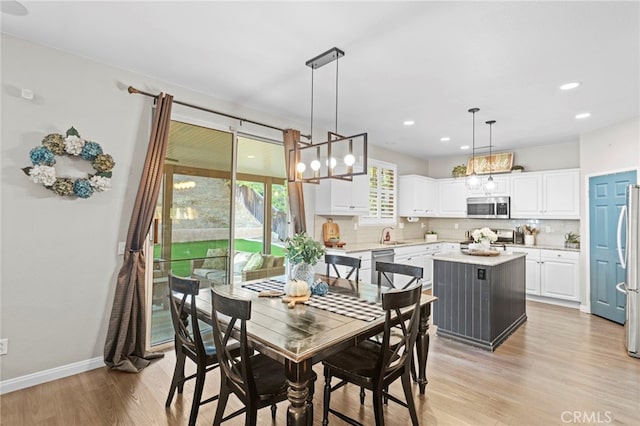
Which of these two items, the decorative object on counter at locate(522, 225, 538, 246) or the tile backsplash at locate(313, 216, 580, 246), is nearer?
the tile backsplash at locate(313, 216, 580, 246)

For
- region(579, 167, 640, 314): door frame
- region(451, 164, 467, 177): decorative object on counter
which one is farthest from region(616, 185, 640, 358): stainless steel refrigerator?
region(451, 164, 467, 177): decorative object on counter

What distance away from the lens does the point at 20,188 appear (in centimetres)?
269

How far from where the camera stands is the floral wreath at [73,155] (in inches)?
105

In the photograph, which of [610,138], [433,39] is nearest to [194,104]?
[433,39]

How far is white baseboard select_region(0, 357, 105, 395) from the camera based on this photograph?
2.63 m

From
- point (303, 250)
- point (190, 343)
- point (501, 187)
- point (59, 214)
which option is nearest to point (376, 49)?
point (303, 250)

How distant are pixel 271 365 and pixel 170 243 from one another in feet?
6.92

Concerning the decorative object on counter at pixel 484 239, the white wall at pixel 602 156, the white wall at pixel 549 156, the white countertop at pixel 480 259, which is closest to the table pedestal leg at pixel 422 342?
the white countertop at pixel 480 259

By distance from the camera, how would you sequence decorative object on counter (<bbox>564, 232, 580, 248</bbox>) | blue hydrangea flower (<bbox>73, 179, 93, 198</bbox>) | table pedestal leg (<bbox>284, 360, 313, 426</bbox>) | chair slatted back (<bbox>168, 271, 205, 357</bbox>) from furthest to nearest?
decorative object on counter (<bbox>564, 232, 580, 248</bbox>)
blue hydrangea flower (<bbox>73, 179, 93, 198</bbox>)
chair slatted back (<bbox>168, 271, 205, 357</bbox>)
table pedestal leg (<bbox>284, 360, 313, 426</bbox>)

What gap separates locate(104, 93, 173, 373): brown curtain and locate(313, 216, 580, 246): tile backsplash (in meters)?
2.46

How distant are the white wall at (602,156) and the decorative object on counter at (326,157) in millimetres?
3609

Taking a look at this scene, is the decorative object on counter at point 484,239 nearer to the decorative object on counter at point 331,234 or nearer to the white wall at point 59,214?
the decorative object on counter at point 331,234

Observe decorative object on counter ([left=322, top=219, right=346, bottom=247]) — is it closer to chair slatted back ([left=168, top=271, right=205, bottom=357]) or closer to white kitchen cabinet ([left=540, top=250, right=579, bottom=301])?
chair slatted back ([left=168, top=271, right=205, bottom=357])

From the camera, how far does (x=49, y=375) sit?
2809 millimetres
